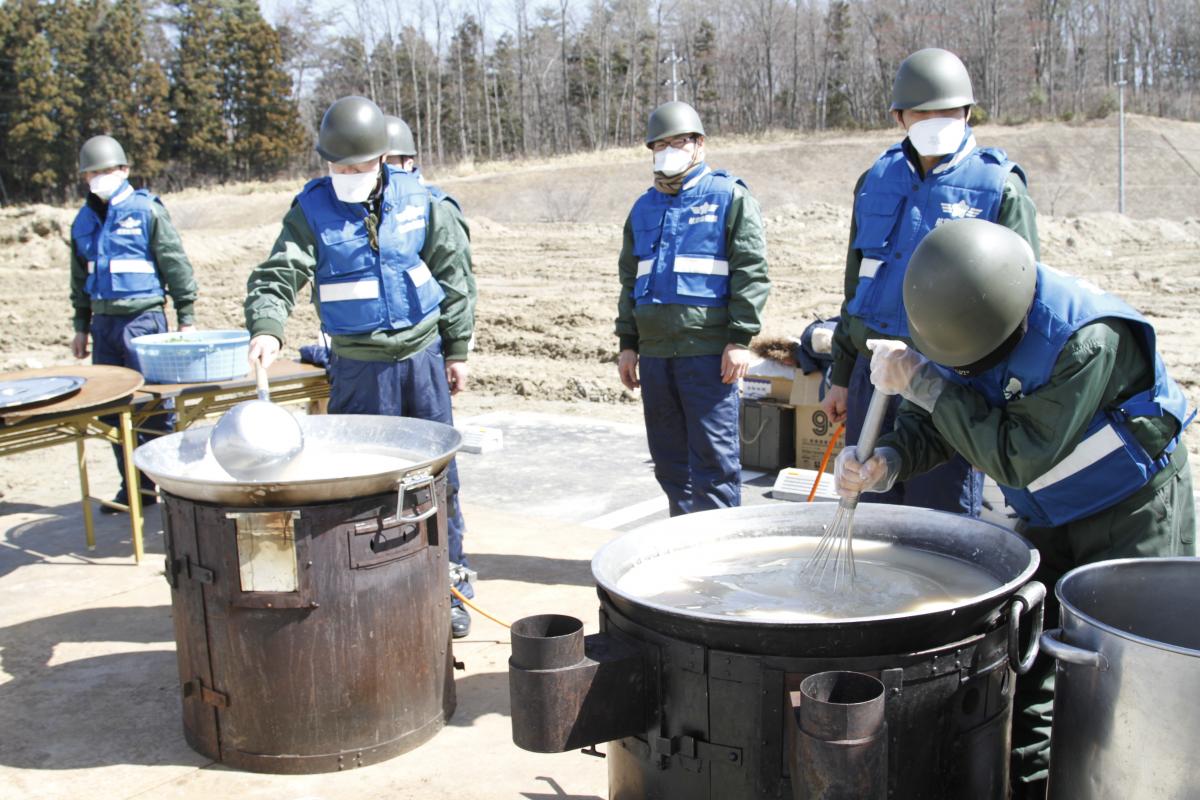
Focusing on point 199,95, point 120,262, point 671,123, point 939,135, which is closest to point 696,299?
point 671,123

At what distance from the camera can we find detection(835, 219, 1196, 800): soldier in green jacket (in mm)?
2465

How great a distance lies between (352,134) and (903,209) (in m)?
2.14

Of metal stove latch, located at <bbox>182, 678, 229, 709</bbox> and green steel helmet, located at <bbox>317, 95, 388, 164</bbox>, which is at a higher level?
green steel helmet, located at <bbox>317, 95, 388, 164</bbox>

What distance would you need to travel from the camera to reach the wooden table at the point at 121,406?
520 centimetres

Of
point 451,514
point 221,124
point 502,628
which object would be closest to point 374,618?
point 451,514

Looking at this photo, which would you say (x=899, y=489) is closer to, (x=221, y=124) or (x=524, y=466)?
(x=524, y=466)

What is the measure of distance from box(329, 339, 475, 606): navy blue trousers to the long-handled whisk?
1.94 m

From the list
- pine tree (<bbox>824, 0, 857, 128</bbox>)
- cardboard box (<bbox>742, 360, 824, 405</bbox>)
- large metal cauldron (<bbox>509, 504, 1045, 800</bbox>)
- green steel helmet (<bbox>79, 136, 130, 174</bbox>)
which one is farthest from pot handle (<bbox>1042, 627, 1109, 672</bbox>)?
pine tree (<bbox>824, 0, 857, 128</bbox>)

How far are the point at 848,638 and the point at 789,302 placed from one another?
14.4 meters

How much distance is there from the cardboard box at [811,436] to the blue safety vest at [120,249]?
169 inches

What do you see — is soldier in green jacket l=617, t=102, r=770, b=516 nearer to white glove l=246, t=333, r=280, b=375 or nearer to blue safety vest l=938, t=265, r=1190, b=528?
white glove l=246, t=333, r=280, b=375

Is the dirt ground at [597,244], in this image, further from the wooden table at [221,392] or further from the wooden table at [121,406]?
the wooden table at [221,392]

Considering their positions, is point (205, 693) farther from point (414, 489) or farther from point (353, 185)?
point (353, 185)

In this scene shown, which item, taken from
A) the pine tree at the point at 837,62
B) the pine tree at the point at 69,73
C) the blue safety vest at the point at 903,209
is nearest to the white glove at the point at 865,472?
the blue safety vest at the point at 903,209
